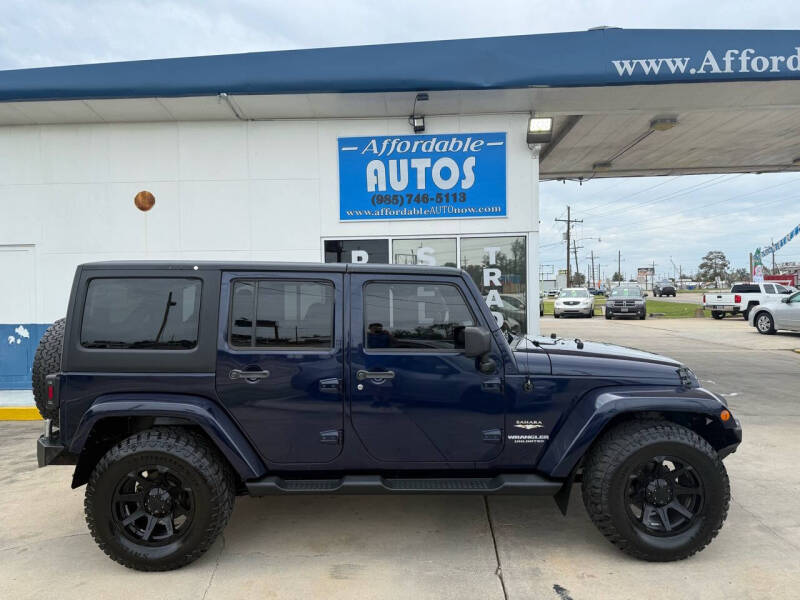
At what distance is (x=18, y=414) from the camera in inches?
257

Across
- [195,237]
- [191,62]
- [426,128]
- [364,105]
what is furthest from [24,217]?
[426,128]

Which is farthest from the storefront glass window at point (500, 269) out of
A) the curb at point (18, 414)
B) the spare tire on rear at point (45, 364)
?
the curb at point (18, 414)

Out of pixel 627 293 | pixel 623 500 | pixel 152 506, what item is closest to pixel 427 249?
pixel 623 500

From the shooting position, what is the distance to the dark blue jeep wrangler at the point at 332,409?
9.77 ft

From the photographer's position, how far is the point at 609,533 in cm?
300

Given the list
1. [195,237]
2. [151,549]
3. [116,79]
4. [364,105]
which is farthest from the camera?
[195,237]

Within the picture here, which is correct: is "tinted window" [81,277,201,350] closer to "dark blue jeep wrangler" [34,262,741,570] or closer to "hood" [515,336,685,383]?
"dark blue jeep wrangler" [34,262,741,570]

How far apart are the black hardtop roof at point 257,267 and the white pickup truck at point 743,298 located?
76.5 feet

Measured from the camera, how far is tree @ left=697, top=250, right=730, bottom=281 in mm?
101812

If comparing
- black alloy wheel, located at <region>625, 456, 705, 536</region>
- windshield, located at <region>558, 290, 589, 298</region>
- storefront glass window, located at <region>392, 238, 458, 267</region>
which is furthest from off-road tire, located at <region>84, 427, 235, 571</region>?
windshield, located at <region>558, 290, 589, 298</region>

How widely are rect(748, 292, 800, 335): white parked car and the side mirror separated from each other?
16.6 m

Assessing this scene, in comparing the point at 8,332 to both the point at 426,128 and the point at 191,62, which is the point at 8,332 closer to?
the point at 191,62

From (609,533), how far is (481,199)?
506 centimetres

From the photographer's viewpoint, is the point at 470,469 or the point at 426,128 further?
the point at 426,128
